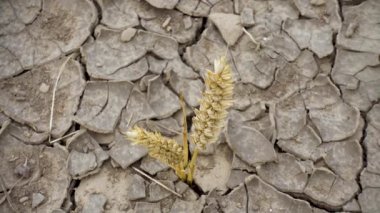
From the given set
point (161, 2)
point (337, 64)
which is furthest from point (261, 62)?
point (161, 2)

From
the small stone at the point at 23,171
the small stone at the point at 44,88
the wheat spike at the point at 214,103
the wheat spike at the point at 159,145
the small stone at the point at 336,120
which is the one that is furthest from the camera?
the small stone at the point at 44,88

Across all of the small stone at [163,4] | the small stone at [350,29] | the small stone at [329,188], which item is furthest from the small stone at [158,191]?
the small stone at [350,29]

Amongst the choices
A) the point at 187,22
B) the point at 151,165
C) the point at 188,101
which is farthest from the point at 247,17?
the point at 151,165

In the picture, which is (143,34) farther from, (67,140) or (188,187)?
(188,187)

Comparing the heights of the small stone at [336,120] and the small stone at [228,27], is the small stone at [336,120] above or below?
below

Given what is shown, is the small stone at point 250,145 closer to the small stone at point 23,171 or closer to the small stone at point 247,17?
the small stone at point 247,17

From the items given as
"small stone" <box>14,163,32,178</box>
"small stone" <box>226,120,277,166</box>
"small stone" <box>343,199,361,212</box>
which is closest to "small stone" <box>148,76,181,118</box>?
"small stone" <box>226,120,277,166</box>

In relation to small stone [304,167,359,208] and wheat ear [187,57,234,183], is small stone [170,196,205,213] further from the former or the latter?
small stone [304,167,359,208]

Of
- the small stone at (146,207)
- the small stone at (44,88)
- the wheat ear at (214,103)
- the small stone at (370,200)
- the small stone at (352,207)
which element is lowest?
the small stone at (352,207)
